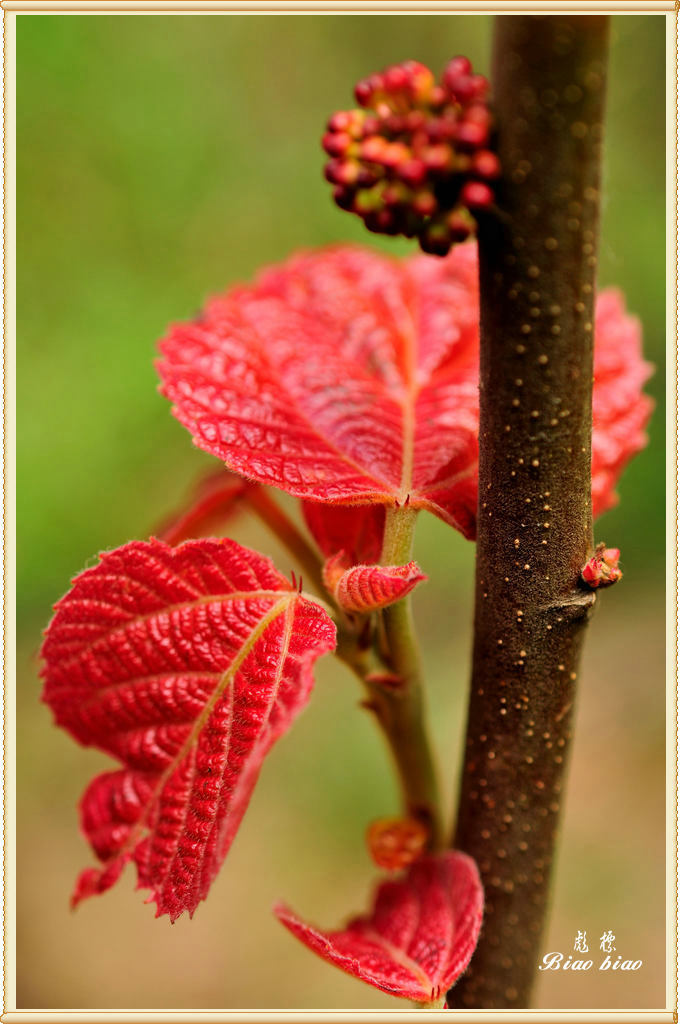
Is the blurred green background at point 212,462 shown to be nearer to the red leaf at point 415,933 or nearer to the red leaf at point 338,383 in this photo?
the red leaf at point 415,933

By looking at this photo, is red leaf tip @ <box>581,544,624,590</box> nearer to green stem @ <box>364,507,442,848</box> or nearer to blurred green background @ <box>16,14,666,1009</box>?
green stem @ <box>364,507,442,848</box>

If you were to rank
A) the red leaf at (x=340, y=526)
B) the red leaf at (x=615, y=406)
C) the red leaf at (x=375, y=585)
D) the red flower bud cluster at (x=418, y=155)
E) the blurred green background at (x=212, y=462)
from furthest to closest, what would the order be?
the blurred green background at (x=212, y=462) < the red leaf at (x=615, y=406) < the red leaf at (x=340, y=526) < the red leaf at (x=375, y=585) < the red flower bud cluster at (x=418, y=155)

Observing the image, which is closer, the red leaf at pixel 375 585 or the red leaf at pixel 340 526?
the red leaf at pixel 375 585

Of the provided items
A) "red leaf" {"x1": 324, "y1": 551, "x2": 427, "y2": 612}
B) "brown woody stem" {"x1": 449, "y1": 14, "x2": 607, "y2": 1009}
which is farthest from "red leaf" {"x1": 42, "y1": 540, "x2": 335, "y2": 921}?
"brown woody stem" {"x1": 449, "y1": 14, "x2": 607, "y2": 1009}

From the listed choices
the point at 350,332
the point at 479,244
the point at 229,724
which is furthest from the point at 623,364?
the point at 229,724

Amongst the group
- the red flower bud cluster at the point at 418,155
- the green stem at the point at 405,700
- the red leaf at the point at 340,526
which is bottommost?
the green stem at the point at 405,700

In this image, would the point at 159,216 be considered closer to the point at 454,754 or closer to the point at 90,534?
the point at 90,534

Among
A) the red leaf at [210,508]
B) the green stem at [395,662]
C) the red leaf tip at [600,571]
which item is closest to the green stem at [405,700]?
the green stem at [395,662]
